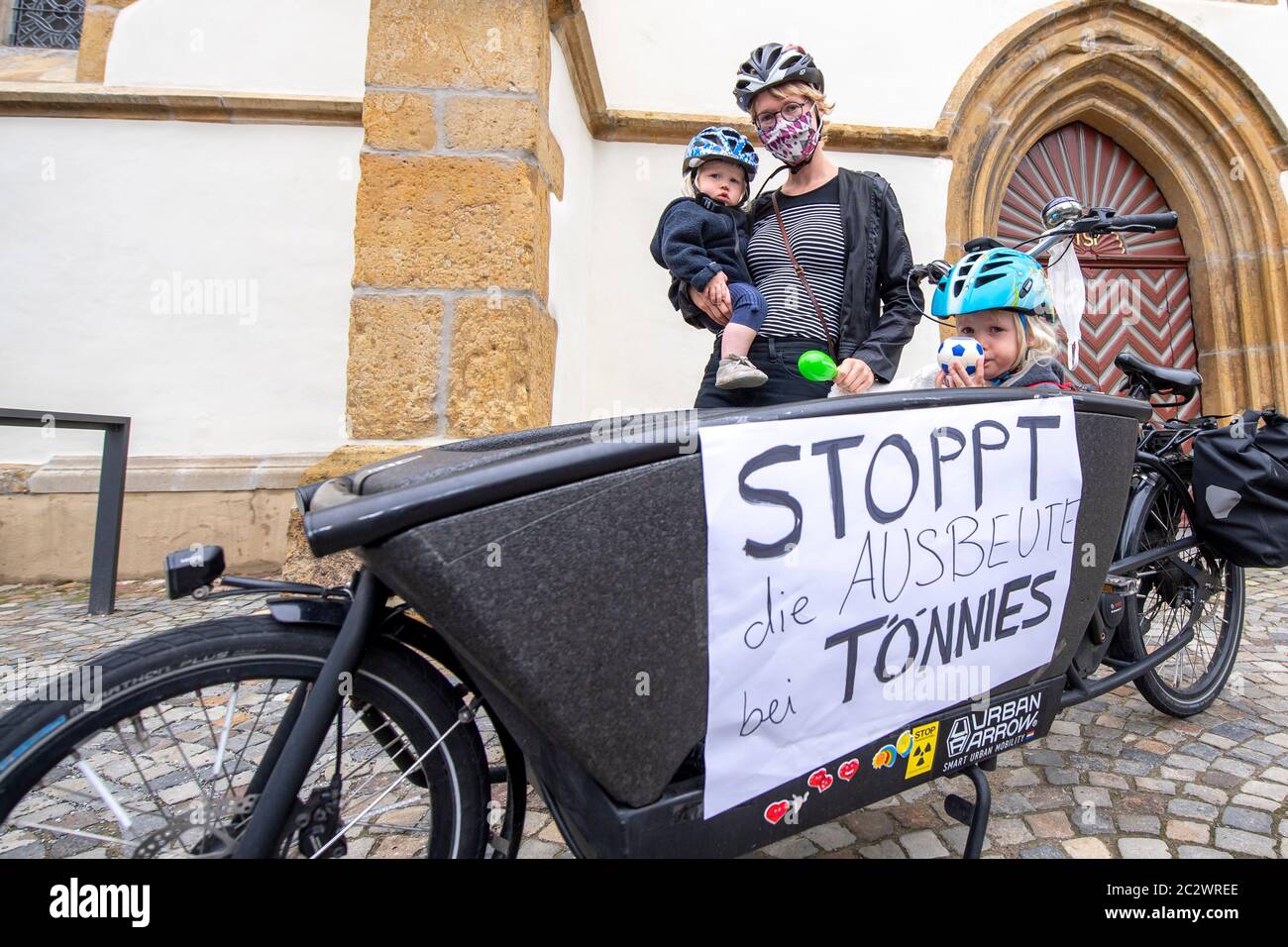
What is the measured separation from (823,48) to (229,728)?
5685mm

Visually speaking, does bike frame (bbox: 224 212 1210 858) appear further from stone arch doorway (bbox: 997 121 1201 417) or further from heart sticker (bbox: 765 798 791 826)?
stone arch doorway (bbox: 997 121 1201 417)

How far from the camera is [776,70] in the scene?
1.96m

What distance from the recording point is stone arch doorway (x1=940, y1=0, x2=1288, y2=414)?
503 centimetres

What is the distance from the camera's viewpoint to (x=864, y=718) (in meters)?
1.21

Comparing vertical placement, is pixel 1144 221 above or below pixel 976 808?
above

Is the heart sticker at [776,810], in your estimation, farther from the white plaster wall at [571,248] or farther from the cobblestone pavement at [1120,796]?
the white plaster wall at [571,248]

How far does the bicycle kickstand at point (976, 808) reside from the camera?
132 centimetres

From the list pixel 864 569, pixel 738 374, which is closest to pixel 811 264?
pixel 738 374

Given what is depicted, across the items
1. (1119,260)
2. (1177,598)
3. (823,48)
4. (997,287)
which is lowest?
(1177,598)

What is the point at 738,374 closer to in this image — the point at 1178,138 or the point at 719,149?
the point at 719,149

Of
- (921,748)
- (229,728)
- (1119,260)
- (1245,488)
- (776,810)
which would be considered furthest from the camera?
(1119,260)

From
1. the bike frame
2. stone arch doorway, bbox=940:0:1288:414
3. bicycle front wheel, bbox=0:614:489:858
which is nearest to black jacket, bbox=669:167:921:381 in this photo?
the bike frame

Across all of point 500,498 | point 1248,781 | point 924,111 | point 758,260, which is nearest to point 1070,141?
point 924,111
